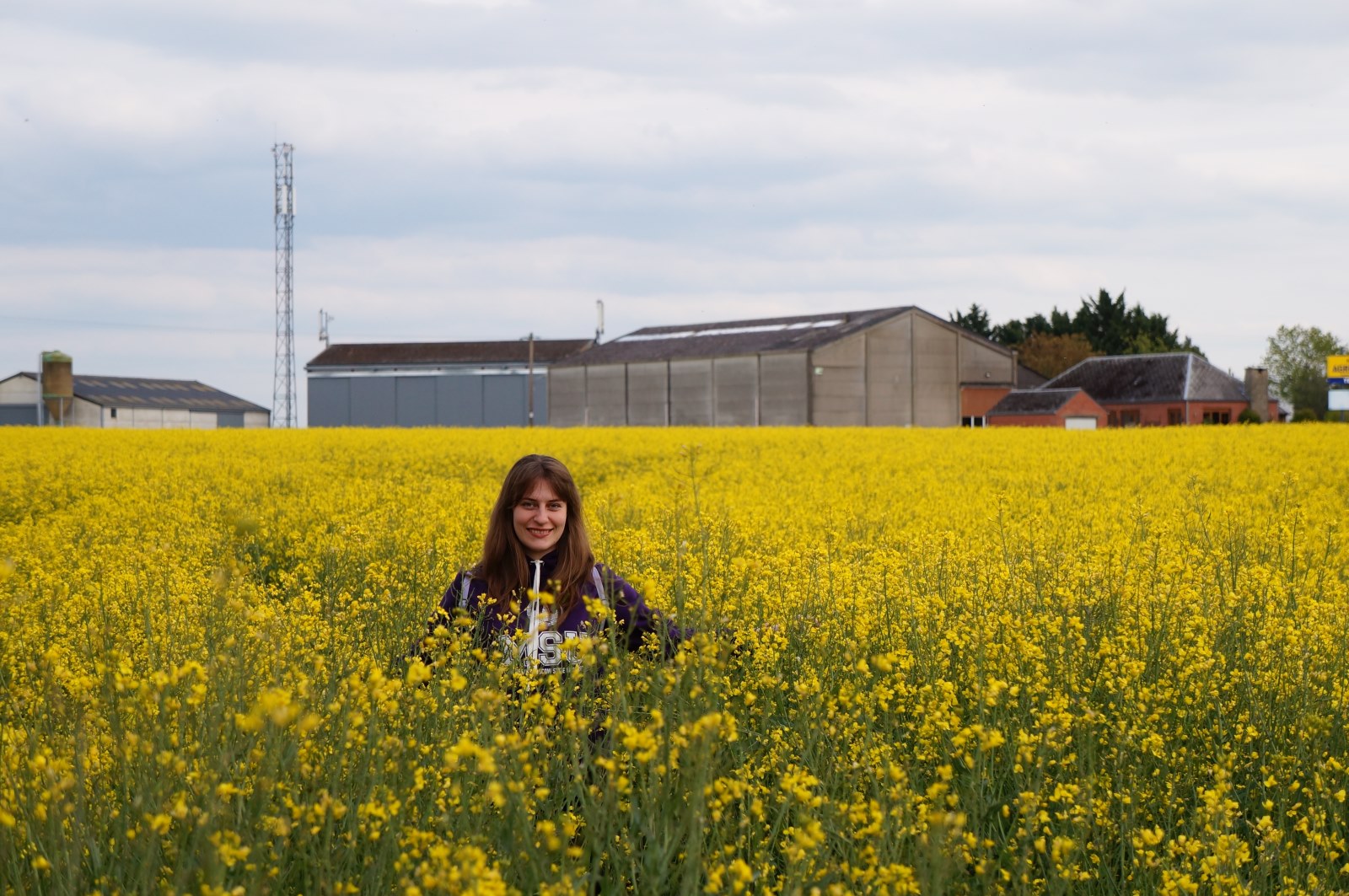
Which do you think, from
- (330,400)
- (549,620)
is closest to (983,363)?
(330,400)

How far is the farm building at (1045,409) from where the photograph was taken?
57.0 metres

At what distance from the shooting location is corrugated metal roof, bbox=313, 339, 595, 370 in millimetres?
69375

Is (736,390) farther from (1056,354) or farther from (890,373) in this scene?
(1056,354)

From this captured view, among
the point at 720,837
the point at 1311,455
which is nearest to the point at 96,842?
the point at 720,837

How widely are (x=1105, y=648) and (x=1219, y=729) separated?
84 centimetres

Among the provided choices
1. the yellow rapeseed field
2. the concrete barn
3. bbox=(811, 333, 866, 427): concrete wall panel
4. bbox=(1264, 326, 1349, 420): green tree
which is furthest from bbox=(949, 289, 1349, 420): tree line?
the yellow rapeseed field

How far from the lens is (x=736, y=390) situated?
55062 millimetres

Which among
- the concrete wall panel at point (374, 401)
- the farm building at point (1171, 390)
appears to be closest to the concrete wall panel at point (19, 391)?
the concrete wall panel at point (374, 401)

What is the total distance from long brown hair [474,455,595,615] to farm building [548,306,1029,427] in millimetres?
47636

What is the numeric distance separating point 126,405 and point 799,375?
37707 millimetres

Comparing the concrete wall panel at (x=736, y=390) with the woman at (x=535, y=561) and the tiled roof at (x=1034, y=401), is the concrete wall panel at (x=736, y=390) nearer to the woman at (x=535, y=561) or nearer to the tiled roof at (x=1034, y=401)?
the tiled roof at (x=1034, y=401)

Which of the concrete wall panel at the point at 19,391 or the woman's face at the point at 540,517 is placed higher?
the concrete wall panel at the point at 19,391

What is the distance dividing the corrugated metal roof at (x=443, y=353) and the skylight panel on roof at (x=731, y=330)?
694cm

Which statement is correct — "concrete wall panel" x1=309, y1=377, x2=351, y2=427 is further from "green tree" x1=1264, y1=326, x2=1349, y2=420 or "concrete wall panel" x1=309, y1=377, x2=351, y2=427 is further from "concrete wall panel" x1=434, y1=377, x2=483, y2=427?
"green tree" x1=1264, y1=326, x2=1349, y2=420
